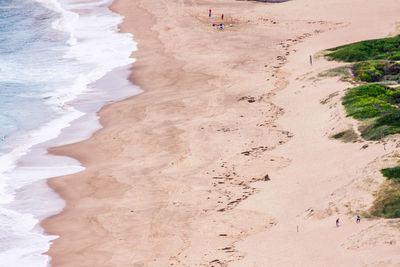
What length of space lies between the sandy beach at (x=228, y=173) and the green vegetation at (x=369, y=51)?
133 centimetres

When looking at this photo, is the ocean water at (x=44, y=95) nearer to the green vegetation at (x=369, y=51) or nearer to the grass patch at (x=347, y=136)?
the grass patch at (x=347, y=136)

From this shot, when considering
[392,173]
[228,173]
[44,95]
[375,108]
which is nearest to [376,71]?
[375,108]

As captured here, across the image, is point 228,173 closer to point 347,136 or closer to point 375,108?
point 347,136

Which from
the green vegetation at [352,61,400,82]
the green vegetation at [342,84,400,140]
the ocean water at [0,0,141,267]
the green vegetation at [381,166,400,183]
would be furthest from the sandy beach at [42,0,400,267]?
the green vegetation at [352,61,400,82]

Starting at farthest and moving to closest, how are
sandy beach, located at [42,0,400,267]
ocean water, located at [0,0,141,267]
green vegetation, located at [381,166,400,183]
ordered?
ocean water, located at [0,0,141,267], green vegetation, located at [381,166,400,183], sandy beach, located at [42,0,400,267]

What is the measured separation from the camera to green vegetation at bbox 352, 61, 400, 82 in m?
29.7

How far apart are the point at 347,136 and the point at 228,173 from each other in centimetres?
462

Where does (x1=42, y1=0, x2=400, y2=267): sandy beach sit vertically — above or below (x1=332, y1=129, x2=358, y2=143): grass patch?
below

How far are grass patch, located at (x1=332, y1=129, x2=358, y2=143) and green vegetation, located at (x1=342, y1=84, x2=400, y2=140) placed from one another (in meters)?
0.31

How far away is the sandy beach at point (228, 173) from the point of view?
16.9 metres

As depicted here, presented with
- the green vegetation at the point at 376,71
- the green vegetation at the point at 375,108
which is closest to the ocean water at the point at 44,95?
the green vegetation at the point at 375,108

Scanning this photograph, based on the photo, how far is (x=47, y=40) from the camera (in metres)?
50.4

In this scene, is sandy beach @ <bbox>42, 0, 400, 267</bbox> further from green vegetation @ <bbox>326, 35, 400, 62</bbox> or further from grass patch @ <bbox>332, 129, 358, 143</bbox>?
green vegetation @ <bbox>326, 35, 400, 62</bbox>

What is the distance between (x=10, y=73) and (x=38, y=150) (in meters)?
14.9
